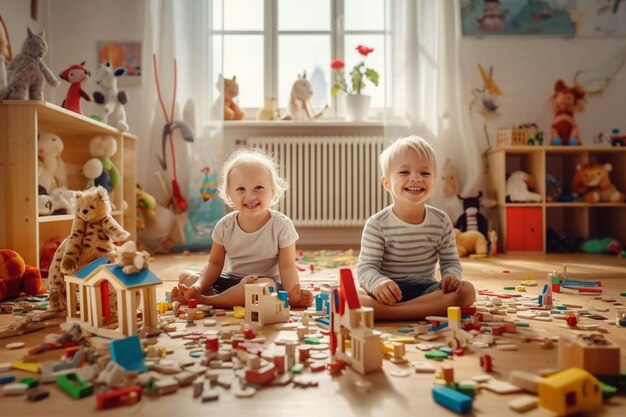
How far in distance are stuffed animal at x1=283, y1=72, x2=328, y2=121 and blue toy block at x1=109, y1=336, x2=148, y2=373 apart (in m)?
3.03

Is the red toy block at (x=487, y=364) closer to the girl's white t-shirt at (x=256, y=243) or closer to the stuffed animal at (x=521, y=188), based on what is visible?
the girl's white t-shirt at (x=256, y=243)

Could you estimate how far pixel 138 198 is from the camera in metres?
3.60

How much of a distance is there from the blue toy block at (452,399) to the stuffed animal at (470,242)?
261cm

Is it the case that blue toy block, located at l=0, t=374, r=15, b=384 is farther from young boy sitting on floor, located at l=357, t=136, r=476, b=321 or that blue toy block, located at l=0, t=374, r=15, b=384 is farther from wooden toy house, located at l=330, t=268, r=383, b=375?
young boy sitting on floor, located at l=357, t=136, r=476, b=321

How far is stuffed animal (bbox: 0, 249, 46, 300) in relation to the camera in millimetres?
1945

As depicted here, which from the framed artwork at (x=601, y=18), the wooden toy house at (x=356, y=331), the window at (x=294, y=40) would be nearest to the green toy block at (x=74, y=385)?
the wooden toy house at (x=356, y=331)

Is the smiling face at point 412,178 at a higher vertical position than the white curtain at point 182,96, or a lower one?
lower

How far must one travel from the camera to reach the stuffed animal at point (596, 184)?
3625mm

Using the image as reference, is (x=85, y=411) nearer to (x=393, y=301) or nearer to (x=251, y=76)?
(x=393, y=301)

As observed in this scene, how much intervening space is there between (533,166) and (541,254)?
2.07 feet

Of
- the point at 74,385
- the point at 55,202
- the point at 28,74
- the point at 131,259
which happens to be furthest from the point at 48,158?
the point at 74,385

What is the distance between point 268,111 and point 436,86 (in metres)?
1.23

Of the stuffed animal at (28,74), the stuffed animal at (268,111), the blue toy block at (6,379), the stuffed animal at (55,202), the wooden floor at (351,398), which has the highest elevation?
the stuffed animal at (268,111)

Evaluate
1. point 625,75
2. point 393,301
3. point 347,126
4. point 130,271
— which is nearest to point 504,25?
point 625,75
